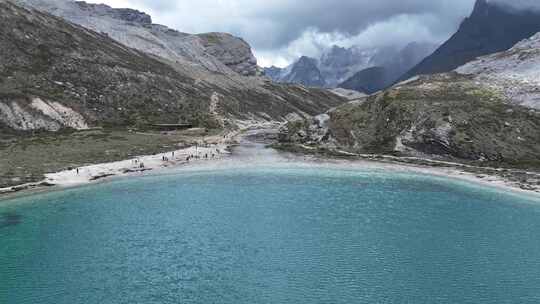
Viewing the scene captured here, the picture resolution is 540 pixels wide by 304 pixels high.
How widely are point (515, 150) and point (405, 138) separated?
73.8 feet

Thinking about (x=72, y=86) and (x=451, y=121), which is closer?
(x=451, y=121)

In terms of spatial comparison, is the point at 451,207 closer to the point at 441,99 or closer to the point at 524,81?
the point at 441,99

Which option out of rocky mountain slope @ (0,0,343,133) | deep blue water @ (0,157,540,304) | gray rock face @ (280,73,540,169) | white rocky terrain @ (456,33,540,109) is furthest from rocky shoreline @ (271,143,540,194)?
rocky mountain slope @ (0,0,343,133)

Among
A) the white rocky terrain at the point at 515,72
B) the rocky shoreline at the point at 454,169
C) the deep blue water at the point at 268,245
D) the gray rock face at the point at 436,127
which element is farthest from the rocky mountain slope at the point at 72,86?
the white rocky terrain at the point at 515,72

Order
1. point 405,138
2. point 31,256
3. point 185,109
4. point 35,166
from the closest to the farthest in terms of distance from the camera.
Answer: point 31,256, point 35,166, point 405,138, point 185,109

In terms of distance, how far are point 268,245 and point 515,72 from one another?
367ft

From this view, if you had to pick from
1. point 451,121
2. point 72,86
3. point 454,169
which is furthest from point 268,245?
point 72,86

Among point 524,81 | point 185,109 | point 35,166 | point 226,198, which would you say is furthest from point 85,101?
point 524,81

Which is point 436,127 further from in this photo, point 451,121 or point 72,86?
point 72,86

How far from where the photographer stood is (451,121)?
10494 cm

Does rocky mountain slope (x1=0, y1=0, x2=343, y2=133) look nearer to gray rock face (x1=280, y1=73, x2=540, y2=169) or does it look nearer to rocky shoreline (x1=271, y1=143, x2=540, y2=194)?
gray rock face (x1=280, y1=73, x2=540, y2=169)

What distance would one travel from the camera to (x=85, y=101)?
136 m

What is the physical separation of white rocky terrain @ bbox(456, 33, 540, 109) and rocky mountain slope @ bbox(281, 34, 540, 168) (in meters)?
0.23

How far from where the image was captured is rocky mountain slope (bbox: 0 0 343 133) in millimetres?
118375
